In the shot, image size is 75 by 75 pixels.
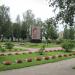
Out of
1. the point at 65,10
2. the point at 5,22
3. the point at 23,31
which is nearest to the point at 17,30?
the point at 23,31

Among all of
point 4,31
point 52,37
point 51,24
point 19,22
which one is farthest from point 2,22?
point 51,24

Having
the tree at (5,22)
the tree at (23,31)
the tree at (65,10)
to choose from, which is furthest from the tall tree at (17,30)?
the tree at (65,10)

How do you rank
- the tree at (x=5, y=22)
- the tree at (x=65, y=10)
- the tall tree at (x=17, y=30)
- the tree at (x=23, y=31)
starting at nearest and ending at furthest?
the tree at (x=65, y=10) → the tree at (x=5, y=22) → the tall tree at (x=17, y=30) → the tree at (x=23, y=31)

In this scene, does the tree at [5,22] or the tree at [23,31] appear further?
the tree at [23,31]

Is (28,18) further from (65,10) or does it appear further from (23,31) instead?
(65,10)

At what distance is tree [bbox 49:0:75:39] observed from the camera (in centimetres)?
1562

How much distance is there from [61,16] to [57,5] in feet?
2.39

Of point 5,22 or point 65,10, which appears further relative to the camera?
point 5,22

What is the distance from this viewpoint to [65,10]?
52.4 feet

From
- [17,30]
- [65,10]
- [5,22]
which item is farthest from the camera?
[17,30]

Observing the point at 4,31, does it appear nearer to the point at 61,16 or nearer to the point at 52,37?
the point at 52,37

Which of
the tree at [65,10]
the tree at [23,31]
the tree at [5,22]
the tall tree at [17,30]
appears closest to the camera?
the tree at [65,10]

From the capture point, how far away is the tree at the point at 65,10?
1562cm

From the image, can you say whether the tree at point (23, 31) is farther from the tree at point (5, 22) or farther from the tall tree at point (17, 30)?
the tree at point (5, 22)
